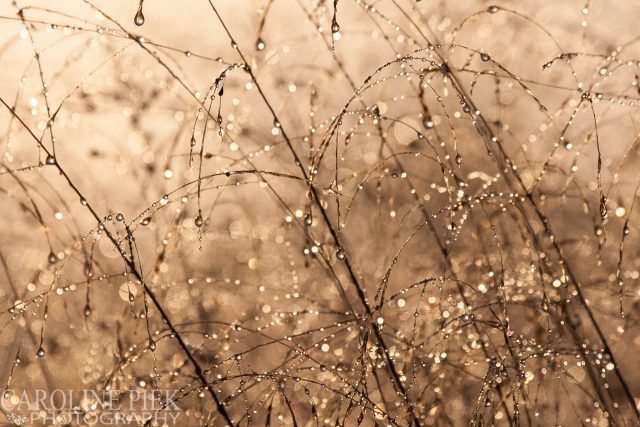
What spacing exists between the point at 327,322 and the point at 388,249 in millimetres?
296

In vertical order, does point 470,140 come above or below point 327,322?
above

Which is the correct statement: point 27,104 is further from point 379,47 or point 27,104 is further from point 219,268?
point 379,47

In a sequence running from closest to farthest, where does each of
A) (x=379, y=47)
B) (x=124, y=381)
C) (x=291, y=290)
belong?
(x=124, y=381)
(x=291, y=290)
(x=379, y=47)

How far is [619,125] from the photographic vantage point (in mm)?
2020

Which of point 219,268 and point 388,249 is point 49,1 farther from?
point 388,249

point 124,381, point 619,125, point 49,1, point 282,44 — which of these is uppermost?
point 49,1

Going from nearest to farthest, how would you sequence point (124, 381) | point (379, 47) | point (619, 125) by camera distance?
point (124, 381), point (619, 125), point (379, 47)

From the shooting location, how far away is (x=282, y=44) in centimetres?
208

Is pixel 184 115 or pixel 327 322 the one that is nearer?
pixel 184 115

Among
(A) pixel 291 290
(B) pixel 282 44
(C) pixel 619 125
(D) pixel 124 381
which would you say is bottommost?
(D) pixel 124 381

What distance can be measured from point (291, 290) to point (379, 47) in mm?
877

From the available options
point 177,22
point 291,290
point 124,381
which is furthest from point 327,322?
point 177,22

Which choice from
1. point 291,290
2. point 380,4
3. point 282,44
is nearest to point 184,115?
point 282,44

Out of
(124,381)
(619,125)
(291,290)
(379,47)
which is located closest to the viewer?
(124,381)
